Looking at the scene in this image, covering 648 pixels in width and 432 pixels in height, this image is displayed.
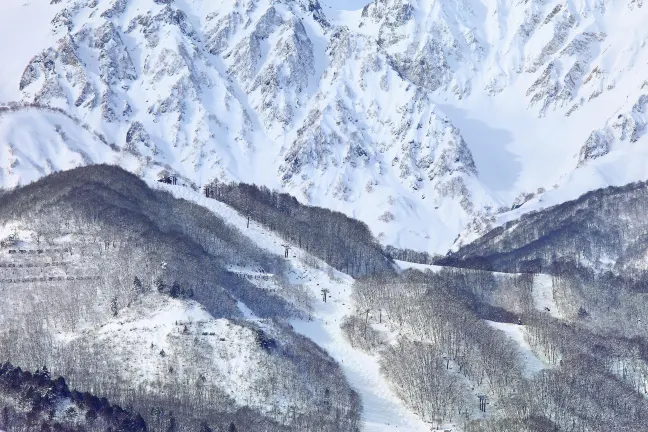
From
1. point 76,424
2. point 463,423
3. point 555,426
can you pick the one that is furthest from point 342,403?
point 76,424

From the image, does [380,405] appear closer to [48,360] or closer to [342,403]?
[342,403]

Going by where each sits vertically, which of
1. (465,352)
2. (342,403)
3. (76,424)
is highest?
(465,352)

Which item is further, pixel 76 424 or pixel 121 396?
pixel 121 396

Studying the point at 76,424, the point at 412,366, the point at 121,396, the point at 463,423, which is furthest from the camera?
the point at 412,366

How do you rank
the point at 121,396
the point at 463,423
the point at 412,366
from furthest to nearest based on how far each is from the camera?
the point at 412,366, the point at 463,423, the point at 121,396

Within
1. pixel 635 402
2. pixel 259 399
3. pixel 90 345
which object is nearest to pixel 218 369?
pixel 259 399

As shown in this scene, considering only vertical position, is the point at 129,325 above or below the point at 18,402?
above
